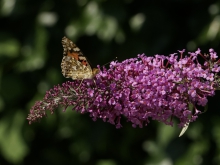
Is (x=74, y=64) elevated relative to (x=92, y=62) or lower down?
elevated

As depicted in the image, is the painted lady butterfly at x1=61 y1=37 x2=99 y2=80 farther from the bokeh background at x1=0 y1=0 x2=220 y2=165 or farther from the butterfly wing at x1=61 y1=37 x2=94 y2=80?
the bokeh background at x1=0 y1=0 x2=220 y2=165

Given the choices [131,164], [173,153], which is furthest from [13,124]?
[173,153]

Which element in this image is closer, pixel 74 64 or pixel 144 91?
pixel 144 91

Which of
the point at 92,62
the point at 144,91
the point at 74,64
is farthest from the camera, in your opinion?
the point at 92,62

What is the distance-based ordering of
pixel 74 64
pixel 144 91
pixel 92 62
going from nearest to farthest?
pixel 144 91 → pixel 74 64 → pixel 92 62

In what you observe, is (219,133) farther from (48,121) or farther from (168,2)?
(48,121)

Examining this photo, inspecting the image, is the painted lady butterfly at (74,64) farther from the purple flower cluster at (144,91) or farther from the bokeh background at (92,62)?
the bokeh background at (92,62)

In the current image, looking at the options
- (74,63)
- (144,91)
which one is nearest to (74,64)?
(74,63)

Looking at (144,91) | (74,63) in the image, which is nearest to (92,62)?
(74,63)

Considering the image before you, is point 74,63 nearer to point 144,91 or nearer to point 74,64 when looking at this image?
point 74,64
